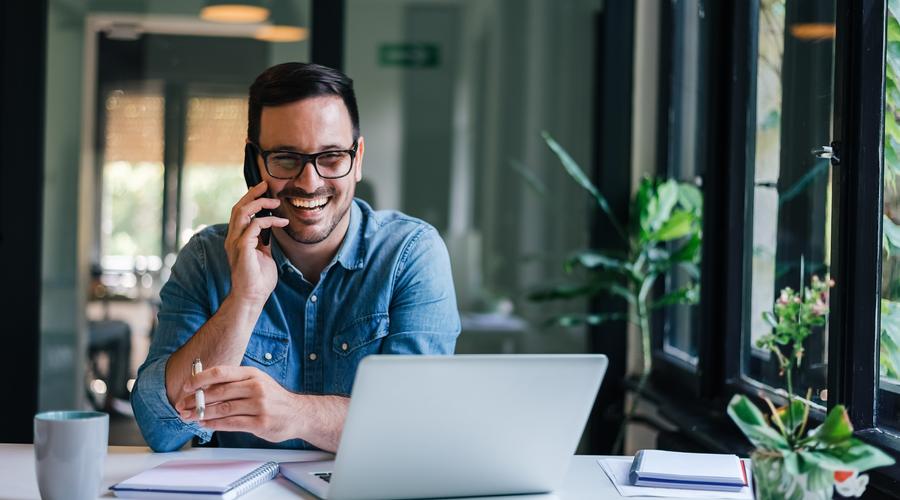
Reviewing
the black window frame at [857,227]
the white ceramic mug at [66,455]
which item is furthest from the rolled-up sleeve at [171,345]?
the black window frame at [857,227]

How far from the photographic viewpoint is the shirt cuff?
1.84 metres

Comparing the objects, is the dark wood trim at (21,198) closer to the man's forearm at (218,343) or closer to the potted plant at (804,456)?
the man's forearm at (218,343)

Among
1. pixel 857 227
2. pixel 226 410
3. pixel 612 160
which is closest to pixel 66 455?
pixel 226 410

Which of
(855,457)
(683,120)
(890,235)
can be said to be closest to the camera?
(855,457)

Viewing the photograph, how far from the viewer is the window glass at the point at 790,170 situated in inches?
92.2

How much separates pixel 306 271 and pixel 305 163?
25cm

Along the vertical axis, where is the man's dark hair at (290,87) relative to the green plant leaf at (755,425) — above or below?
above

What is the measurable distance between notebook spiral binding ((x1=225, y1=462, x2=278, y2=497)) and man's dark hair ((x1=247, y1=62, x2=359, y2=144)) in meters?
0.84

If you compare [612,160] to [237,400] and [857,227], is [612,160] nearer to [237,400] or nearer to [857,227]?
[857,227]

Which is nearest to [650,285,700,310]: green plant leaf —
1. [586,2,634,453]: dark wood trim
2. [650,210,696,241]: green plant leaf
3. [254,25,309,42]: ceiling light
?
[650,210,696,241]: green plant leaf

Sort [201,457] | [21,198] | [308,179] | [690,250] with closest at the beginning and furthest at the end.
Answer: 1. [201,457]
2. [308,179]
3. [690,250]
4. [21,198]

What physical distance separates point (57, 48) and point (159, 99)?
1.36ft

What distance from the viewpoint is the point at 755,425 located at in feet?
4.38

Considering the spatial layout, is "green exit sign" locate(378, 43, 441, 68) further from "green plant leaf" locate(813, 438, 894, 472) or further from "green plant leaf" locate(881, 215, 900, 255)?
"green plant leaf" locate(813, 438, 894, 472)
